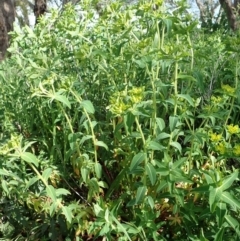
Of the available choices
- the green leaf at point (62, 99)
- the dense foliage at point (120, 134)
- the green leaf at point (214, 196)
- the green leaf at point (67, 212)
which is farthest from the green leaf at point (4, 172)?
the green leaf at point (214, 196)

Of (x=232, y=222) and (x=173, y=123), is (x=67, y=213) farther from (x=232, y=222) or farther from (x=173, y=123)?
(x=232, y=222)

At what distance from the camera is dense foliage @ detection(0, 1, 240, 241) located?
6.27 feet

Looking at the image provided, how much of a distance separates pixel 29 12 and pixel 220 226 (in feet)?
105

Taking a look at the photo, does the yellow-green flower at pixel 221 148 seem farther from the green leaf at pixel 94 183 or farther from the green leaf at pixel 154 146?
the green leaf at pixel 94 183

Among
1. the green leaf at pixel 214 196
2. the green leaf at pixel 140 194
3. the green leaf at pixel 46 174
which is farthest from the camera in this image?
the green leaf at pixel 46 174

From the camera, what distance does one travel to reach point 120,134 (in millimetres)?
2201

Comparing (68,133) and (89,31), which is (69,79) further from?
(89,31)

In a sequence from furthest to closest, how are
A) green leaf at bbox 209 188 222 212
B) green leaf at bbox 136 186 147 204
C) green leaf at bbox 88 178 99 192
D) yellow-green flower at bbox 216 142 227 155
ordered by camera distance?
1. green leaf at bbox 88 178 99 192
2. green leaf at bbox 136 186 147 204
3. yellow-green flower at bbox 216 142 227 155
4. green leaf at bbox 209 188 222 212

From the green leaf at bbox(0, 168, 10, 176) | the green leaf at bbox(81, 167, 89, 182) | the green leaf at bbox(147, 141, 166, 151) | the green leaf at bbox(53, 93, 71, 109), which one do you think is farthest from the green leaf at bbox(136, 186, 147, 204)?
the green leaf at bbox(0, 168, 10, 176)

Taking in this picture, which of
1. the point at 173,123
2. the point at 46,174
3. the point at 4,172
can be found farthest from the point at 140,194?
the point at 4,172

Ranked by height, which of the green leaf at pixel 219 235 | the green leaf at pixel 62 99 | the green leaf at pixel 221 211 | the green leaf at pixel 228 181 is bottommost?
the green leaf at pixel 219 235

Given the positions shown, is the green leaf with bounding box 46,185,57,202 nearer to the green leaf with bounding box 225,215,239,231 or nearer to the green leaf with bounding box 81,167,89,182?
the green leaf with bounding box 81,167,89,182

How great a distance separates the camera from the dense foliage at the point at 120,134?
1911mm

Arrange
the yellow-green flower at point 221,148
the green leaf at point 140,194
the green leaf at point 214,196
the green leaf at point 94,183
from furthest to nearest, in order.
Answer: the green leaf at point 94,183
the green leaf at point 140,194
the yellow-green flower at point 221,148
the green leaf at point 214,196
